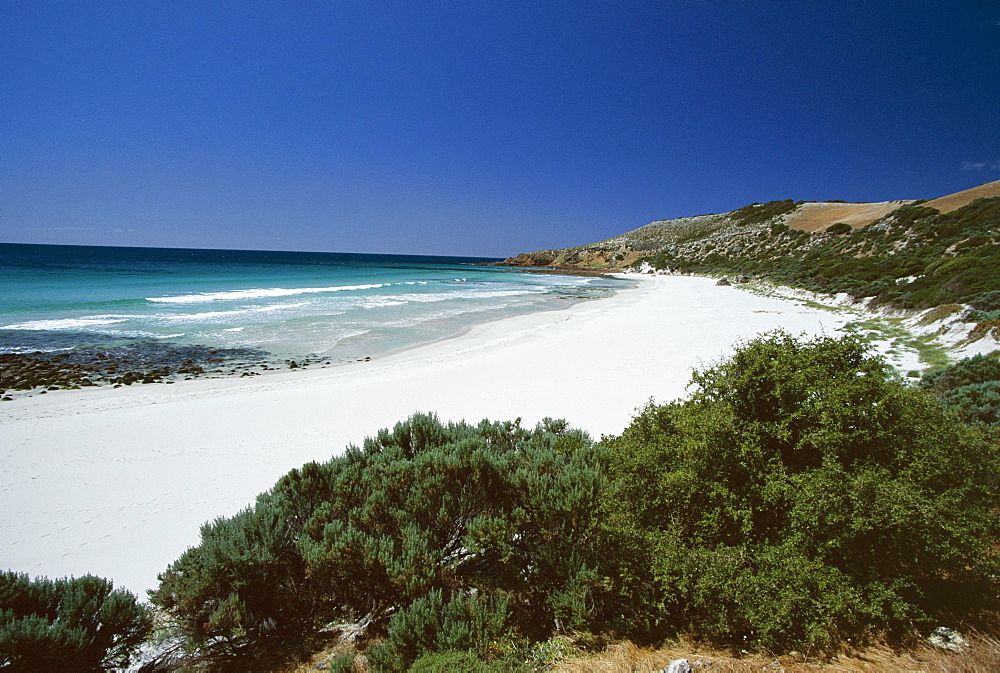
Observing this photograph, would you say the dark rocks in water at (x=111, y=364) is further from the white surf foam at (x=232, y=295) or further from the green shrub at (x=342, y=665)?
the white surf foam at (x=232, y=295)

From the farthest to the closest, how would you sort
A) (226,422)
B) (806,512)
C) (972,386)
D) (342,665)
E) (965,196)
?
(965,196) < (226,422) < (972,386) < (342,665) < (806,512)

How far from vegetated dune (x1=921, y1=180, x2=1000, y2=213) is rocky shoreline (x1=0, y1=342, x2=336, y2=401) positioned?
171 ft

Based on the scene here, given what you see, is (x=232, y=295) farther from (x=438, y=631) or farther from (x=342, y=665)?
(x=438, y=631)

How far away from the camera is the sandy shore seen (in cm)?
453

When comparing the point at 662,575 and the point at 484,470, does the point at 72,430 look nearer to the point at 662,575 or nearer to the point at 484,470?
the point at 484,470

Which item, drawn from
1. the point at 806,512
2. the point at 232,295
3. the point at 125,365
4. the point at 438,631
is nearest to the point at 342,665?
the point at 438,631

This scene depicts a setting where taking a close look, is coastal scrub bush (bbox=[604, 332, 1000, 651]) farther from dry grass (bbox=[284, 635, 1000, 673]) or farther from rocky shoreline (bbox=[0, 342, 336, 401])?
rocky shoreline (bbox=[0, 342, 336, 401])

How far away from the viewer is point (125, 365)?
12453mm

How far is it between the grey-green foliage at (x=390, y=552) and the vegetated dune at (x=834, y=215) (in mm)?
60067

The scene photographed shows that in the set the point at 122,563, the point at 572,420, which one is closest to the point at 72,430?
the point at 122,563

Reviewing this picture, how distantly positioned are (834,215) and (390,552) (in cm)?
7729

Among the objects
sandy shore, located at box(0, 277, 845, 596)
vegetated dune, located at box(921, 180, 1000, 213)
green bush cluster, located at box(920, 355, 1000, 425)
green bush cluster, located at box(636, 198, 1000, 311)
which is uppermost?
vegetated dune, located at box(921, 180, 1000, 213)

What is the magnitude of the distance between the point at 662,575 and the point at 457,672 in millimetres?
1368

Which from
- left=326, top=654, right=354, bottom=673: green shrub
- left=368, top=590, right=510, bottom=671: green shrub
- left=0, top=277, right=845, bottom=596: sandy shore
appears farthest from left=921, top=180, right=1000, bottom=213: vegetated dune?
left=326, top=654, right=354, bottom=673: green shrub
